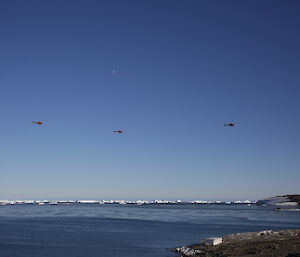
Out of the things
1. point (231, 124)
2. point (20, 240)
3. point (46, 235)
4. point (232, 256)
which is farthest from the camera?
point (46, 235)

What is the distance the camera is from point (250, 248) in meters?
55.8

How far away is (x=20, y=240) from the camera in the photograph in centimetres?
9400

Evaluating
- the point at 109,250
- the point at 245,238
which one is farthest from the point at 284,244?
the point at 109,250

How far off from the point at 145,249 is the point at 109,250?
288 inches

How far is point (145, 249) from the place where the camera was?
74.2 m

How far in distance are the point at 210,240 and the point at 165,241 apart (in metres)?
19.6

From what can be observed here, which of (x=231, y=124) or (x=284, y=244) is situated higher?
(x=231, y=124)

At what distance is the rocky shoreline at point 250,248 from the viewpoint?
50062 mm

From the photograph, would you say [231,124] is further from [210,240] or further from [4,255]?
[4,255]

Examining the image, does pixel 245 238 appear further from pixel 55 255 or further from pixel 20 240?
pixel 20 240

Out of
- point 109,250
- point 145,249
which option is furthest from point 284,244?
point 109,250

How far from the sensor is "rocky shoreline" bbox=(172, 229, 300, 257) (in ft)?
164

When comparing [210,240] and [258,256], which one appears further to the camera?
[210,240]

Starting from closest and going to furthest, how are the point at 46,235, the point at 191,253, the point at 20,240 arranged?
the point at 191,253
the point at 20,240
the point at 46,235
